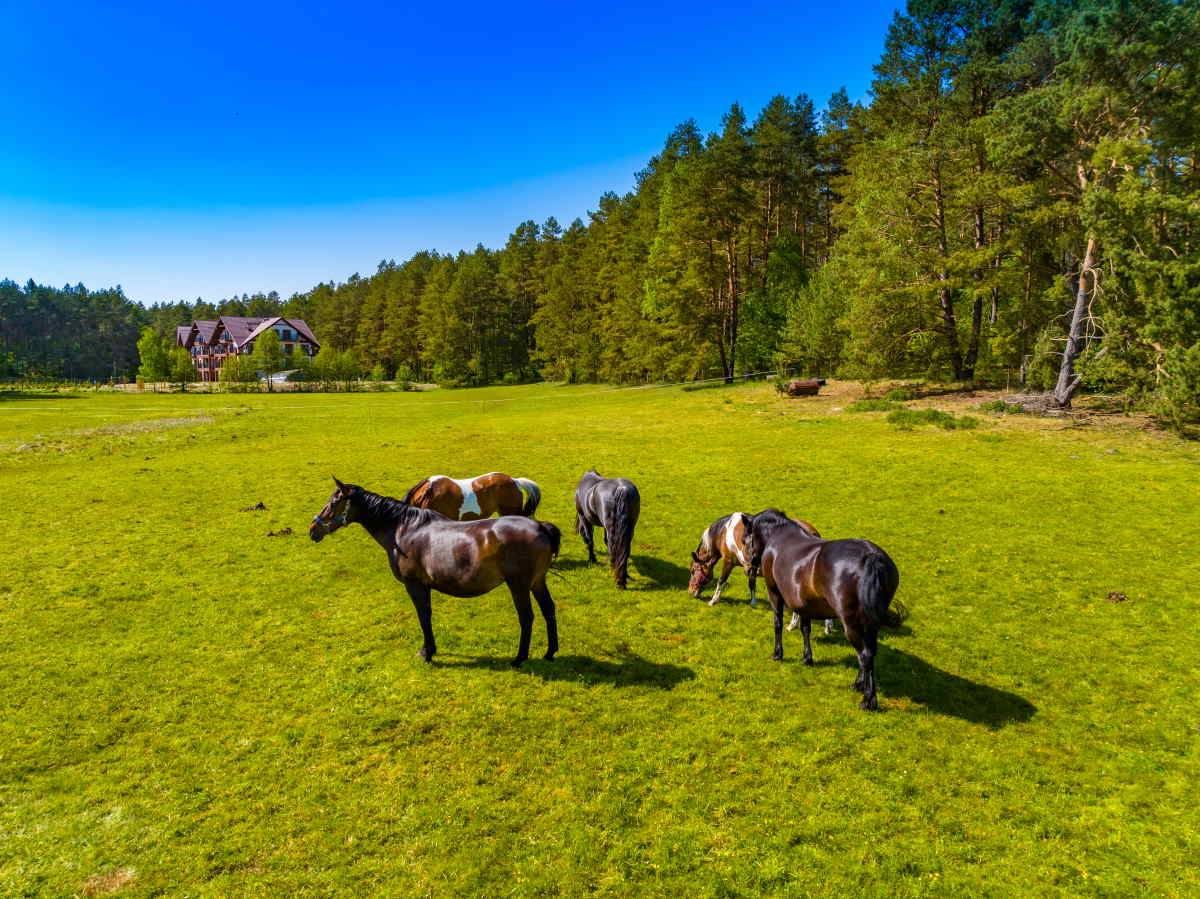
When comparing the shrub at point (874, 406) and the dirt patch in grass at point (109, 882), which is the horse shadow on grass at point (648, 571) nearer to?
the dirt patch in grass at point (109, 882)

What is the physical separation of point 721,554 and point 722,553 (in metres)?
0.05

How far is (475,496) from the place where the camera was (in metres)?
12.6

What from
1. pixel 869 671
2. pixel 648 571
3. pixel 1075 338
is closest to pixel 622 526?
pixel 648 571

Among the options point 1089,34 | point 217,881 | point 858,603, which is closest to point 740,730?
point 858,603

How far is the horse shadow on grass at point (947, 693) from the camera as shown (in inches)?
301

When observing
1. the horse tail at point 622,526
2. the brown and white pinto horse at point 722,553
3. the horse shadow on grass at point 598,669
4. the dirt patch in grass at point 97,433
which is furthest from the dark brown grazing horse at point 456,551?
the dirt patch in grass at point 97,433

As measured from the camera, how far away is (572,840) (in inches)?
223

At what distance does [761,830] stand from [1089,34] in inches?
1291

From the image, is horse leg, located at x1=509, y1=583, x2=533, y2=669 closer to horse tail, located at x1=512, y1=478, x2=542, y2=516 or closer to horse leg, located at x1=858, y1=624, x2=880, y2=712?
horse tail, located at x1=512, y1=478, x2=542, y2=516

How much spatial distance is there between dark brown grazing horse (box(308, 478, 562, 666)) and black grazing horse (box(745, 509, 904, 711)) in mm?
3482

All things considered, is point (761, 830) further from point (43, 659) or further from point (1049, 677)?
point (43, 659)

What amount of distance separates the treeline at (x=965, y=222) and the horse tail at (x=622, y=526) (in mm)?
22904

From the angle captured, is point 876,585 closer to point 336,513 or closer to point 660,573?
point 660,573

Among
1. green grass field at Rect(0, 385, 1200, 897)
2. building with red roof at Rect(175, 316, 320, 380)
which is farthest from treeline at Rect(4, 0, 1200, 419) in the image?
Result: building with red roof at Rect(175, 316, 320, 380)
